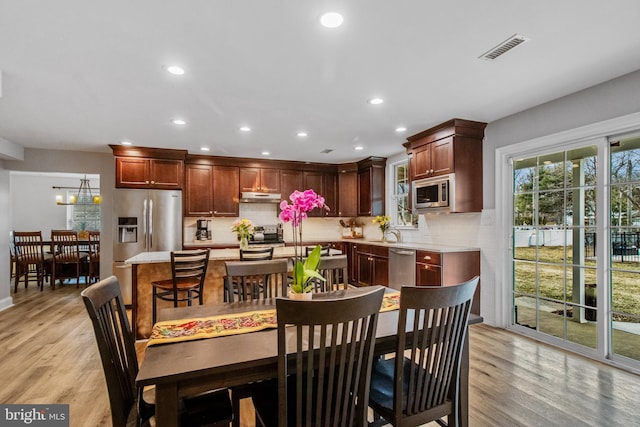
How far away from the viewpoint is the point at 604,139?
294 cm

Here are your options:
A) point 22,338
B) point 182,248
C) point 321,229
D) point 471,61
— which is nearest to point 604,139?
point 471,61

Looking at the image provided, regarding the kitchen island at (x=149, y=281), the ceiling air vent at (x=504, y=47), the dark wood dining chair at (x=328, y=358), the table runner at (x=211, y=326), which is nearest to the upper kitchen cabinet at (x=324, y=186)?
the kitchen island at (x=149, y=281)

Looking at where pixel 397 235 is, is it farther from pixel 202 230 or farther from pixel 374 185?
pixel 202 230

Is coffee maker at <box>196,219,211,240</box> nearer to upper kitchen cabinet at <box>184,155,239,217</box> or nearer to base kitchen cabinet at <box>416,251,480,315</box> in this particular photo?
upper kitchen cabinet at <box>184,155,239,217</box>

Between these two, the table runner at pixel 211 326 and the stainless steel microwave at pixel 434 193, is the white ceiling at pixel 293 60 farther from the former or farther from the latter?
the table runner at pixel 211 326

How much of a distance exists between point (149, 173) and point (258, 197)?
5.91ft

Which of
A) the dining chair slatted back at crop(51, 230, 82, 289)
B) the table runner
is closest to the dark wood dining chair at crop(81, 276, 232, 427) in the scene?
the table runner

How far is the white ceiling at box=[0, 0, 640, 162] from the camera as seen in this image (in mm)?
1861

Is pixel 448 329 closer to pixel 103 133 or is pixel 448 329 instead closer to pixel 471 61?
pixel 471 61

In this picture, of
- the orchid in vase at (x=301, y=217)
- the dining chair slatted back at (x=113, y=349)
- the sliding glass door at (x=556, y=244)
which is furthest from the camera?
the sliding glass door at (x=556, y=244)

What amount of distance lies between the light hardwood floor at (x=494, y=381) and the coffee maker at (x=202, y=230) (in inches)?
91.6

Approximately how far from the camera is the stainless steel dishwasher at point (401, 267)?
4463mm

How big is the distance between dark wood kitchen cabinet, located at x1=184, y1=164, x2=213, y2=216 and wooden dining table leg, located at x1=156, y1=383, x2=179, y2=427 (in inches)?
193

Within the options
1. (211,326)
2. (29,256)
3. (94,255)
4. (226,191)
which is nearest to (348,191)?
(226,191)
